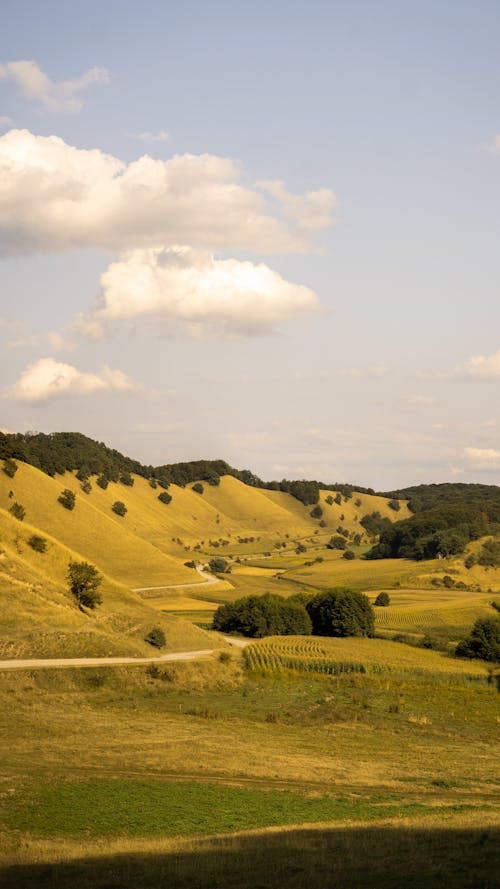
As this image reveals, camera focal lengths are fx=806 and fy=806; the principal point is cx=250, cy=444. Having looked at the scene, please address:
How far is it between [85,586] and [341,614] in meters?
27.6

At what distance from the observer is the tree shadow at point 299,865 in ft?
62.7

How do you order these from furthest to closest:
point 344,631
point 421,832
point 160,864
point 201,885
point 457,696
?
point 344,631 < point 457,696 < point 421,832 < point 160,864 < point 201,885

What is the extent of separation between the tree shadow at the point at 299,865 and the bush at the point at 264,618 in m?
64.2

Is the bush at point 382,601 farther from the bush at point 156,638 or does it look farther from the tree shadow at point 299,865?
the tree shadow at point 299,865

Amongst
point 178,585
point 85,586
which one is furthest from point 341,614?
point 178,585

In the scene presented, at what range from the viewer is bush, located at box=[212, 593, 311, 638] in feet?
287

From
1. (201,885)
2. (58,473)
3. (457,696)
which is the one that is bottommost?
(457,696)

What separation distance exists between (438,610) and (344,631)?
2765cm

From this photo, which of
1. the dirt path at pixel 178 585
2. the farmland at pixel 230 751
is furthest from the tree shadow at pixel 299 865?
the dirt path at pixel 178 585

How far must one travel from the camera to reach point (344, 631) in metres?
87.6

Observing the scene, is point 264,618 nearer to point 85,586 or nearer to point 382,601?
point 85,586

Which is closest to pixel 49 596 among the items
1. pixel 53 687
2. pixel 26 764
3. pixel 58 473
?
pixel 53 687

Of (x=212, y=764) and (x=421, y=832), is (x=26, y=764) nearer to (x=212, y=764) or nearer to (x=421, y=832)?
(x=212, y=764)

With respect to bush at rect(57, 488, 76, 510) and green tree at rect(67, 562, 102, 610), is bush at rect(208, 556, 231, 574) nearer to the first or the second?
bush at rect(57, 488, 76, 510)
